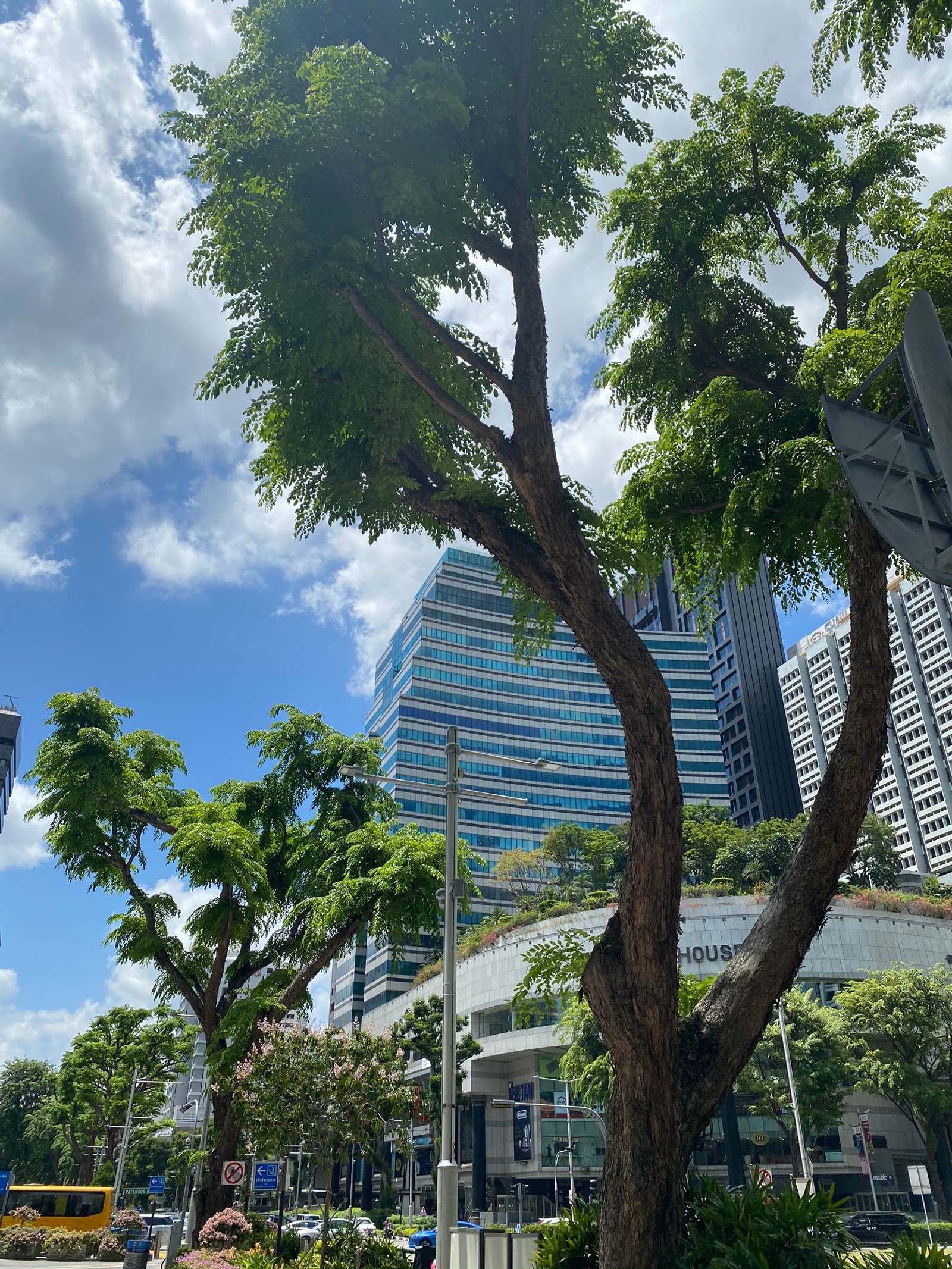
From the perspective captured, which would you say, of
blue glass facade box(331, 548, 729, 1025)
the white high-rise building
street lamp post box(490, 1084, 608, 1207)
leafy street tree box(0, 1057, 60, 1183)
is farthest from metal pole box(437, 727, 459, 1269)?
the white high-rise building

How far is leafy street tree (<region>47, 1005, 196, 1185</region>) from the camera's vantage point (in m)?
53.1

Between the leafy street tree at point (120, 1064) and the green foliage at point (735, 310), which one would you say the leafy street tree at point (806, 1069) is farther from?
the green foliage at point (735, 310)

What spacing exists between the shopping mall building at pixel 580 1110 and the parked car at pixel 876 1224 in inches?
539

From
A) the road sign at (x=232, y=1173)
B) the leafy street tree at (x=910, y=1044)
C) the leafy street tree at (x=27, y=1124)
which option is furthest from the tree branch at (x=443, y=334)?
the leafy street tree at (x=27, y=1124)

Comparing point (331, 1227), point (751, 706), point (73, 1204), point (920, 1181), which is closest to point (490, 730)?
point (751, 706)

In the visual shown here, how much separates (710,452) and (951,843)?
116472 millimetres

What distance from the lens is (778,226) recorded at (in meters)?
13.0

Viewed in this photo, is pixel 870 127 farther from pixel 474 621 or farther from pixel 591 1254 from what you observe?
pixel 474 621

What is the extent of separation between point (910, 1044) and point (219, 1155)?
36.3m

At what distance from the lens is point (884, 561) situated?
9.67m

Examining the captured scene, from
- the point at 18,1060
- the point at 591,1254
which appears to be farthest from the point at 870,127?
the point at 18,1060

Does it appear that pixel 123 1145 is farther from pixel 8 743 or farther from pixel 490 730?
pixel 490 730

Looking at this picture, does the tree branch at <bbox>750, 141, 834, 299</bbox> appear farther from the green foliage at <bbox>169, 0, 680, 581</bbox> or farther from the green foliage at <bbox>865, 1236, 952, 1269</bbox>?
the green foliage at <bbox>865, 1236, 952, 1269</bbox>

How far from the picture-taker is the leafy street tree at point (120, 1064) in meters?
53.1
